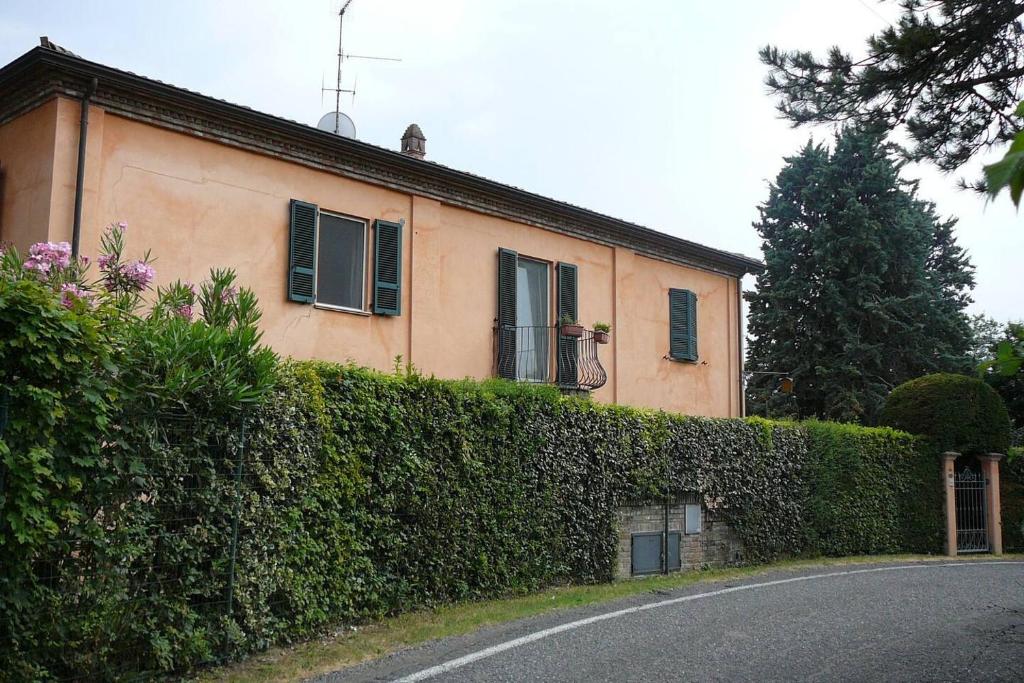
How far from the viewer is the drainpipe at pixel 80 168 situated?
10.5 m

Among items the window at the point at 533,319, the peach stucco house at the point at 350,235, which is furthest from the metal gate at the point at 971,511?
the window at the point at 533,319

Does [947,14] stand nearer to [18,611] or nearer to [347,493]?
[347,493]

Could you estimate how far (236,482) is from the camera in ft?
23.7

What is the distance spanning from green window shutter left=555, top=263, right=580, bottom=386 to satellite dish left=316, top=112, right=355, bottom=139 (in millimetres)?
4688

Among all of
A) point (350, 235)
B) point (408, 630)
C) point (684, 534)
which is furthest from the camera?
point (684, 534)

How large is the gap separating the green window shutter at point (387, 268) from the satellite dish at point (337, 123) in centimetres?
334

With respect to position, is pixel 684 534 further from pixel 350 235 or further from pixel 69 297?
pixel 69 297

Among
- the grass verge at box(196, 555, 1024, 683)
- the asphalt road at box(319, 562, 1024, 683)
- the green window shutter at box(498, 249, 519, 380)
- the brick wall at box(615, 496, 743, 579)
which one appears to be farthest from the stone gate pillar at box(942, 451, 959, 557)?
the green window shutter at box(498, 249, 519, 380)

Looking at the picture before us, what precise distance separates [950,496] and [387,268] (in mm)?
13178

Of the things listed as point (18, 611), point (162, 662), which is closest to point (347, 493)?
point (162, 662)

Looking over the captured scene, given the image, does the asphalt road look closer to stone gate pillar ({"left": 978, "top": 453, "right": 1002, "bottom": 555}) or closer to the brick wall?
the brick wall

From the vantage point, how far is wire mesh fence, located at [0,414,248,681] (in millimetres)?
5645

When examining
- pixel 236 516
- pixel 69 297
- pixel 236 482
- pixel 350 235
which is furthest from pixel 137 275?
pixel 350 235

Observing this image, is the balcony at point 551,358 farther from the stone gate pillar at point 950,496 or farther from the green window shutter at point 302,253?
the stone gate pillar at point 950,496
